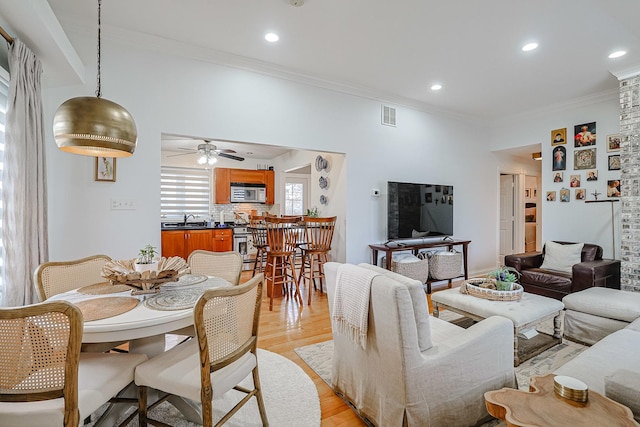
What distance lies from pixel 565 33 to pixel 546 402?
3.41 meters

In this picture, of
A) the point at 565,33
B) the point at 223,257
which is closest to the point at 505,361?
the point at 223,257

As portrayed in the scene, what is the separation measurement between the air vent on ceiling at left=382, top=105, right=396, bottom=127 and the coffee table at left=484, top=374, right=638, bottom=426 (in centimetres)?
401

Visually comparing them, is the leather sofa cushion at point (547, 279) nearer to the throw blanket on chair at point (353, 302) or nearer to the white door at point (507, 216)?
the white door at point (507, 216)

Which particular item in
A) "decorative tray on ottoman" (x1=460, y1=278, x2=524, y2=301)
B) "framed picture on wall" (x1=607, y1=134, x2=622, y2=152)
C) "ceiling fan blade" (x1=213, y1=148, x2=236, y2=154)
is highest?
"ceiling fan blade" (x1=213, y1=148, x2=236, y2=154)

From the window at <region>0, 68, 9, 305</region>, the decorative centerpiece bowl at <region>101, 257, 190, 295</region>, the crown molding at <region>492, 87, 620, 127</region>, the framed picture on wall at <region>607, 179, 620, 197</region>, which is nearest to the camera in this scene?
the decorative centerpiece bowl at <region>101, 257, 190, 295</region>

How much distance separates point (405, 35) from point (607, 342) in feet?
9.83

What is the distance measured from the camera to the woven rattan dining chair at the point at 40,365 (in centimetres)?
114

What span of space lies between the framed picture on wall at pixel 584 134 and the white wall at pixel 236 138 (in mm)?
1466

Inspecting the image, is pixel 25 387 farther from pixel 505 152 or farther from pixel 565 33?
pixel 505 152

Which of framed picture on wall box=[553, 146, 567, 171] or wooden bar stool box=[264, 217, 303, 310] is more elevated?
framed picture on wall box=[553, 146, 567, 171]

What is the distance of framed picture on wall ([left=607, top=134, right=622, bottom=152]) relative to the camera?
4388mm

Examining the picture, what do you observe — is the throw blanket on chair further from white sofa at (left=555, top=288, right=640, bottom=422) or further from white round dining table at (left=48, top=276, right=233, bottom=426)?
white sofa at (left=555, top=288, right=640, bottom=422)

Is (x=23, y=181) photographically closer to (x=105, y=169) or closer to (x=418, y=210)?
(x=105, y=169)

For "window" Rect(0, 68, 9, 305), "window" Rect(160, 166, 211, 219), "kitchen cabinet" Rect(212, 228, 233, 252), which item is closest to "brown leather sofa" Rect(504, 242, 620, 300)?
"kitchen cabinet" Rect(212, 228, 233, 252)
